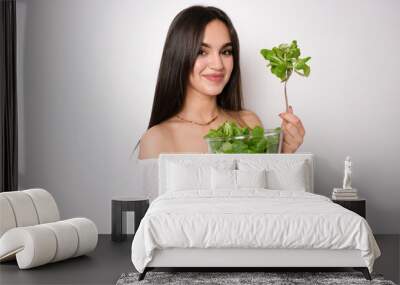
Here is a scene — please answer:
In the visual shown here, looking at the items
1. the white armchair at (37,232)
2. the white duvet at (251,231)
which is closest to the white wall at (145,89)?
the white armchair at (37,232)

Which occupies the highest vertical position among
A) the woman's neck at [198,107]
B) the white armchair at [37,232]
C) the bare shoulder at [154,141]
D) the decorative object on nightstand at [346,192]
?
the woman's neck at [198,107]

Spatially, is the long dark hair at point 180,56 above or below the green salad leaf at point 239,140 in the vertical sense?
above

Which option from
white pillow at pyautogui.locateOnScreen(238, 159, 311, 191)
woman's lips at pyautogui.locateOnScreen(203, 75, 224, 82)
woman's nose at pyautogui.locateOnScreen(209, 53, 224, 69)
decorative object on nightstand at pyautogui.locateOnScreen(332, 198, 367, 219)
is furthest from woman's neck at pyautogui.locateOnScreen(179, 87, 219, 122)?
decorative object on nightstand at pyautogui.locateOnScreen(332, 198, 367, 219)

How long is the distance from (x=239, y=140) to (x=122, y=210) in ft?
4.16

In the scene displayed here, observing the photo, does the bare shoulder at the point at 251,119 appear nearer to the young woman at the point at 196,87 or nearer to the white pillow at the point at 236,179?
the young woman at the point at 196,87

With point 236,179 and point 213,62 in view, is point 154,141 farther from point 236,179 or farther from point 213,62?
point 236,179

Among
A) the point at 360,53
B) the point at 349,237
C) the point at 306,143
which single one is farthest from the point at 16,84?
the point at 349,237

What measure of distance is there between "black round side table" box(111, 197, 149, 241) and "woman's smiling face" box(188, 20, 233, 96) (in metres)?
1.28

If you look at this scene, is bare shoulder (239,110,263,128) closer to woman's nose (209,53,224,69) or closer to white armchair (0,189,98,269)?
woman's nose (209,53,224,69)

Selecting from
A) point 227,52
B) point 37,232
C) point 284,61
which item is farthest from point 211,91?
point 37,232

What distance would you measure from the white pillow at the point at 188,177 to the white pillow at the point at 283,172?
0.35m

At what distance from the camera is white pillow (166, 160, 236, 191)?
6.15 m

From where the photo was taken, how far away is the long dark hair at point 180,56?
6.91m

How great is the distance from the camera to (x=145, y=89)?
7082 mm
